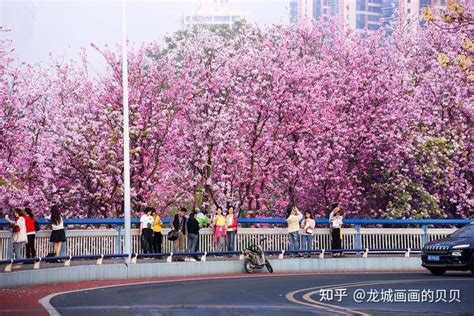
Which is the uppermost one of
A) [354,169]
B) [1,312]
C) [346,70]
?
[346,70]

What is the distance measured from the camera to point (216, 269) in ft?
125

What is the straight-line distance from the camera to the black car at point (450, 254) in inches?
1366

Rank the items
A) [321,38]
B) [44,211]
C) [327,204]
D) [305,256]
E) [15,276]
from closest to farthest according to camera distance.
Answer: [15,276]
[305,256]
[44,211]
[327,204]
[321,38]

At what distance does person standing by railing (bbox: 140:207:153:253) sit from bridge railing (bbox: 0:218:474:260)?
29 centimetres

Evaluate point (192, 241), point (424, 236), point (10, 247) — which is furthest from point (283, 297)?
point (424, 236)

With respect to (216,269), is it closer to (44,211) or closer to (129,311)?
(44,211)

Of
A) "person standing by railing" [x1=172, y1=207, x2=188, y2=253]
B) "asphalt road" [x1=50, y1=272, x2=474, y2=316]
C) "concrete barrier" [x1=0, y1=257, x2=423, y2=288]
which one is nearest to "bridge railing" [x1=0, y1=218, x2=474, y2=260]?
"person standing by railing" [x1=172, y1=207, x2=188, y2=253]

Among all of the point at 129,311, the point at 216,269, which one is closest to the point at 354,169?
the point at 216,269

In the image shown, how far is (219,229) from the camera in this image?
1574 inches

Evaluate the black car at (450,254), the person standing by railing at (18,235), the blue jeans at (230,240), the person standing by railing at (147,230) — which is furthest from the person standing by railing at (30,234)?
the black car at (450,254)

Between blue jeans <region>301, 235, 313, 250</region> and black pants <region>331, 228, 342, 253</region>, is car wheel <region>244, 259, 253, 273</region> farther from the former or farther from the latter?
black pants <region>331, 228, 342, 253</region>

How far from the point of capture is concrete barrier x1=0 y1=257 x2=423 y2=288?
30.9 m

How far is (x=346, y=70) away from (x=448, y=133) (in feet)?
17.6

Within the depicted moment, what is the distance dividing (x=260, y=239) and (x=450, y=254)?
8.05 m
